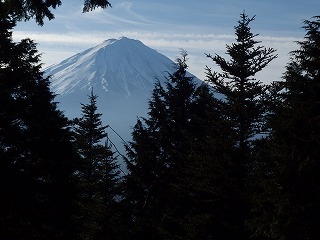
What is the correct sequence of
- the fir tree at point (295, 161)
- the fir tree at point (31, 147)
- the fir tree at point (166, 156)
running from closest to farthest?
the fir tree at point (295, 161) → the fir tree at point (31, 147) → the fir tree at point (166, 156)

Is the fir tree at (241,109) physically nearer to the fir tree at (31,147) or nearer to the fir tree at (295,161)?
the fir tree at (295,161)

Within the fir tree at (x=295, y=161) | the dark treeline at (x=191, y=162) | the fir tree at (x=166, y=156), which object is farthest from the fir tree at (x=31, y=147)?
the fir tree at (x=295, y=161)

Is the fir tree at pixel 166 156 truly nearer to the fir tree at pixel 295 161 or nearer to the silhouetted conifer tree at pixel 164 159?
the silhouetted conifer tree at pixel 164 159

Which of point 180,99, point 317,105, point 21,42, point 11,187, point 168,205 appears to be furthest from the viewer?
point 180,99

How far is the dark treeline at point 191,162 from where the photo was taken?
9.41 meters

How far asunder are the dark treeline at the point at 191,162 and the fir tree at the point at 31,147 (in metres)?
0.05

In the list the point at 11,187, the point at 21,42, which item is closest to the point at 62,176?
the point at 11,187

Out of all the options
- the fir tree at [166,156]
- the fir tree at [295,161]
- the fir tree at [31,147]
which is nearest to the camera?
the fir tree at [295,161]

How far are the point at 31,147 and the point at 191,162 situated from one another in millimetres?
7336

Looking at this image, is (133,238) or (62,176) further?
(62,176)

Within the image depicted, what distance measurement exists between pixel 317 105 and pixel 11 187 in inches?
438

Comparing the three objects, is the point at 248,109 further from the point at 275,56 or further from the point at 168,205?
the point at 168,205

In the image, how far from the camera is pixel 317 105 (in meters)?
9.62

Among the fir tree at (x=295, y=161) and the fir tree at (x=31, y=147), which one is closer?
the fir tree at (x=295, y=161)
